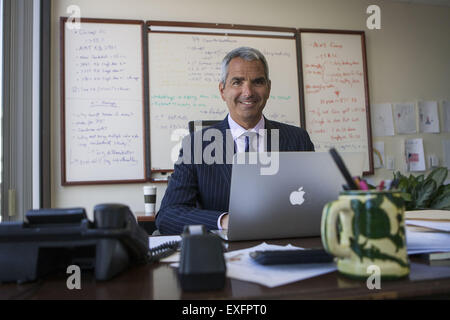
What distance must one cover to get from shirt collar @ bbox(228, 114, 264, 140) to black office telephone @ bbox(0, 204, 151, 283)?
3.62ft

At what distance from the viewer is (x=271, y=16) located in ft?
8.89

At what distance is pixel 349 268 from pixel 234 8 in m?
2.48

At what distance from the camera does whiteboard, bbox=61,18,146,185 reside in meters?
2.35

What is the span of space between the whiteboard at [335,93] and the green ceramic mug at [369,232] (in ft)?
7.26

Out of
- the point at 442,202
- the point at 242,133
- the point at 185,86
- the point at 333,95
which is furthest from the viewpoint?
the point at 333,95

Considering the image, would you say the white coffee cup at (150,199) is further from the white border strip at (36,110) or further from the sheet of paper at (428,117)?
the sheet of paper at (428,117)

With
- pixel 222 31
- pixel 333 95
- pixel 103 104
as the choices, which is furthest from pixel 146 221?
pixel 333 95

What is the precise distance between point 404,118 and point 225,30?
160 centimetres

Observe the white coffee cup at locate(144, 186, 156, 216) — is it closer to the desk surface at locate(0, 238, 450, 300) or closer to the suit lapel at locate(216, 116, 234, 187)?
the suit lapel at locate(216, 116, 234, 187)

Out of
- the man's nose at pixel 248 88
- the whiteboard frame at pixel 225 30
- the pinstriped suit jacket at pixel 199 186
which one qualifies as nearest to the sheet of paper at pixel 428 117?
the whiteboard frame at pixel 225 30

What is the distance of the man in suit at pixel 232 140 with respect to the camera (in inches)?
59.7

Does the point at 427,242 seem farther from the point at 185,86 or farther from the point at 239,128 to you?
the point at 185,86

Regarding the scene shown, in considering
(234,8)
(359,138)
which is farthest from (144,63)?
(359,138)

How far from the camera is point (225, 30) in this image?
2602 millimetres
